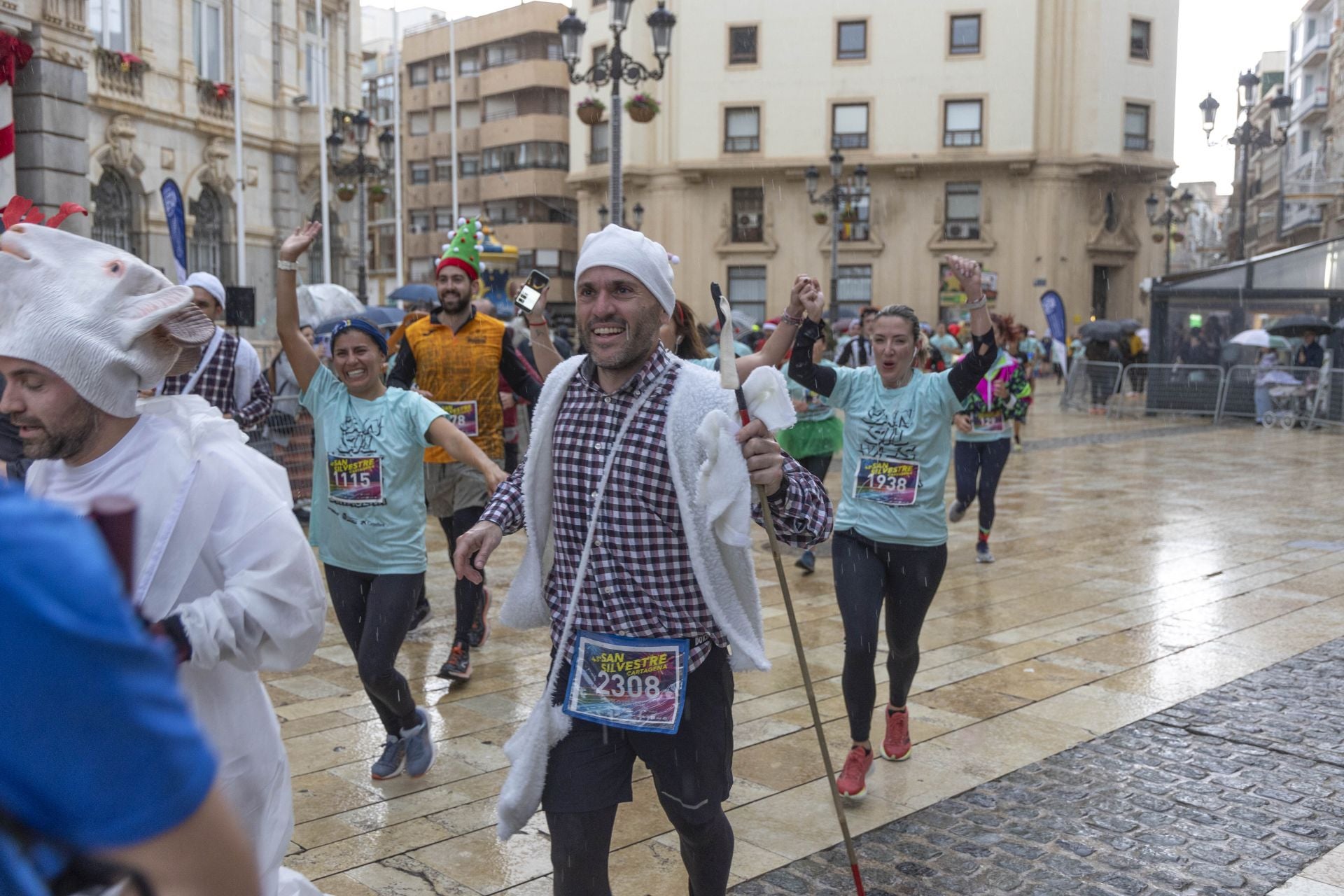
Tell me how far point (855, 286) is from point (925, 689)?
3924 cm

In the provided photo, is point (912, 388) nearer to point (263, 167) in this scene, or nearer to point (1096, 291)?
point (263, 167)

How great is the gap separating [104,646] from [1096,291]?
154 ft

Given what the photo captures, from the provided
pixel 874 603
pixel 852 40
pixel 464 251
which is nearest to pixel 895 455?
pixel 874 603

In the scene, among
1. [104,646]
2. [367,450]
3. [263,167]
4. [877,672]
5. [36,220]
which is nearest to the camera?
[104,646]

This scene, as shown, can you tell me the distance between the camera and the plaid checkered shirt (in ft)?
10.5

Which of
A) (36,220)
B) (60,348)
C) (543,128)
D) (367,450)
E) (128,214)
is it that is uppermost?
(543,128)

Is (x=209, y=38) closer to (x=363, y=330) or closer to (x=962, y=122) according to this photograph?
(x=363, y=330)

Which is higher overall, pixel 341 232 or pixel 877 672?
pixel 341 232

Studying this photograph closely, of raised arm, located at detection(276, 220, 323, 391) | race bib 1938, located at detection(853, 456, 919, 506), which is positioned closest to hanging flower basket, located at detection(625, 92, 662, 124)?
raised arm, located at detection(276, 220, 323, 391)

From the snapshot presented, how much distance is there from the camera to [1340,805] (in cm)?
490

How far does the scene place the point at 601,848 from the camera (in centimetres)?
315

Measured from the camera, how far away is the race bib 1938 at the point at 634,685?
317 centimetres

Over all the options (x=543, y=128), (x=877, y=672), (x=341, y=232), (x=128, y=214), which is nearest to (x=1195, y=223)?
(x=543, y=128)

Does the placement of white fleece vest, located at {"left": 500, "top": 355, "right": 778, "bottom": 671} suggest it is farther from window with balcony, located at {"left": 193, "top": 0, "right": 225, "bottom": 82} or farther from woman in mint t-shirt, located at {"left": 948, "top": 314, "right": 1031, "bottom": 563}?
window with balcony, located at {"left": 193, "top": 0, "right": 225, "bottom": 82}
